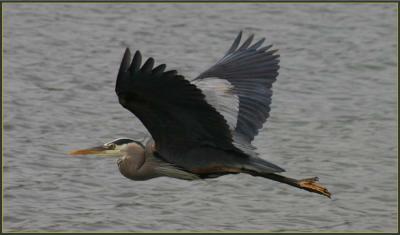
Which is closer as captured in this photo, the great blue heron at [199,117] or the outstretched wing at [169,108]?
the outstretched wing at [169,108]

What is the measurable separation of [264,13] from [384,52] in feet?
9.23

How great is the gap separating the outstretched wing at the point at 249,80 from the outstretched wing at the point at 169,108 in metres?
0.49

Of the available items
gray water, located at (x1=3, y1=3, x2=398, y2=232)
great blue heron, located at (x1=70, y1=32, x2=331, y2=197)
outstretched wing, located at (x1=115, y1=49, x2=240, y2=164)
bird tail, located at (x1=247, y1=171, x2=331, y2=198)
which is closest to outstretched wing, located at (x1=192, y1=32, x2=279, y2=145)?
great blue heron, located at (x1=70, y1=32, x2=331, y2=197)

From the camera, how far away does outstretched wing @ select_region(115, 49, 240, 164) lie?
24.4ft

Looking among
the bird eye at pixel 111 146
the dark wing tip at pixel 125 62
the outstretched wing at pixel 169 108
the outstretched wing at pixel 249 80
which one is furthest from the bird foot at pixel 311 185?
the dark wing tip at pixel 125 62

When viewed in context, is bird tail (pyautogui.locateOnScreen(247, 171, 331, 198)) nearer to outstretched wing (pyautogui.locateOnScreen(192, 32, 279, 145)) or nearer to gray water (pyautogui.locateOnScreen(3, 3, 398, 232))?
outstretched wing (pyautogui.locateOnScreen(192, 32, 279, 145))

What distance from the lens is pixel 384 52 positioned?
55.5ft

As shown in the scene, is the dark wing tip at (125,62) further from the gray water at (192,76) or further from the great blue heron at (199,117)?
the gray water at (192,76)

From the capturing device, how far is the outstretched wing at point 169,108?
7430 millimetres

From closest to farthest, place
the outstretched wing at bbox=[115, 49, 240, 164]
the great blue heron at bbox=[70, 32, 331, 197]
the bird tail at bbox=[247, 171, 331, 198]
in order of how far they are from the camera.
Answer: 1. the outstretched wing at bbox=[115, 49, 240, 164]
2. the great blue heron at bbox=[70, 32, 331, 197]
3. the bird tail at bbox=[247, 171, 331, 198]

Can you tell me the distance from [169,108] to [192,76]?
23.6 ft

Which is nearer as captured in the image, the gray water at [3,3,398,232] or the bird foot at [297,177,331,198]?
the bird foot at [297,177,331,198]

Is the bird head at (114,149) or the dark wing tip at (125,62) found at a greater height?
the dark wing tip at (125,62)

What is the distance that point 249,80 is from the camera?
30.9 ft
